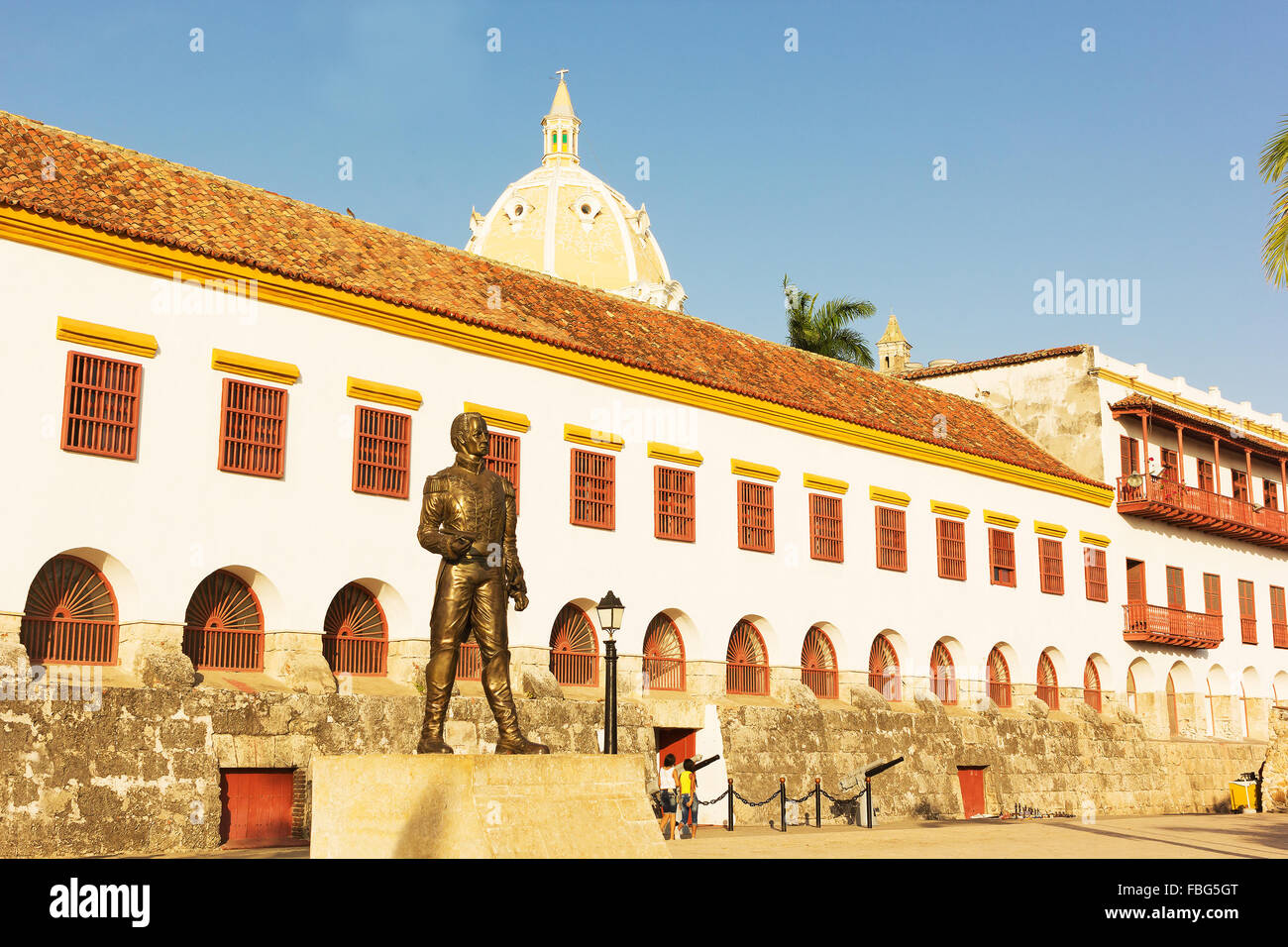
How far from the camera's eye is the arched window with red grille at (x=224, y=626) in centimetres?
1791

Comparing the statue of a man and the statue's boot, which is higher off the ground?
the statue of a man

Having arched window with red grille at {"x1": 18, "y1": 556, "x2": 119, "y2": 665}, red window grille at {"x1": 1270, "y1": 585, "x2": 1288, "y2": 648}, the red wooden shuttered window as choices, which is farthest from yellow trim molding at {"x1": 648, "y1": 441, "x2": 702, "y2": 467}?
red window grille at {"x1": 1270, "y1": 585, "x2": 1288, "y2": 648}

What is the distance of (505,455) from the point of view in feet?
69.6

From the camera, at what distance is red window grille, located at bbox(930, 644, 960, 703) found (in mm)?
28594

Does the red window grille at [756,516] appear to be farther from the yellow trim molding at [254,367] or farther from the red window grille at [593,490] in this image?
the yellow trim molding at [254,367]

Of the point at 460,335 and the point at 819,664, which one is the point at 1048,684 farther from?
the point at 460,335

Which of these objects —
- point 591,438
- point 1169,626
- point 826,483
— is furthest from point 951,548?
point 591,438

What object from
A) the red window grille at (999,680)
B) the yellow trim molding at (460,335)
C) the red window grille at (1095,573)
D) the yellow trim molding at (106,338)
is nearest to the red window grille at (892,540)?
the yellow trim molding at (460,335)

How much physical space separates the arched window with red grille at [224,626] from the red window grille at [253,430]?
1.46 m

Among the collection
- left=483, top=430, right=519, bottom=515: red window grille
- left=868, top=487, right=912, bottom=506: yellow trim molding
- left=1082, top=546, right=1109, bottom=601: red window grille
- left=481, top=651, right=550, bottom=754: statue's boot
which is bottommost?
left=481, top=651, right=550, bottom=754: statue's boot

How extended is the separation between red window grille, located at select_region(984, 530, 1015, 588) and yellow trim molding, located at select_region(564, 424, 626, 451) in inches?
→ 423

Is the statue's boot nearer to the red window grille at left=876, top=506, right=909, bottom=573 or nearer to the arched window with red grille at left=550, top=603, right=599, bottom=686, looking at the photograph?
the arched window with red grille at left=550, top=603, right=599, bottom=686
